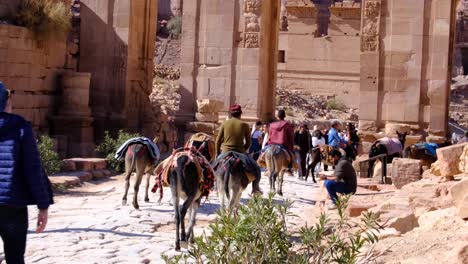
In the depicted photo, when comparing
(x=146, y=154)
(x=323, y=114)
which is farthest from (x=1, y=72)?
(x=323, y=114)

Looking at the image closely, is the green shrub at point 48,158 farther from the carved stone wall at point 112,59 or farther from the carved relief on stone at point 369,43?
the carved relief on stone at point 369,43

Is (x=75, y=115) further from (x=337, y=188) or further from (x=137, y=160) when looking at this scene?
(x=337, y=188)

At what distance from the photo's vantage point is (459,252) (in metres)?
5.52

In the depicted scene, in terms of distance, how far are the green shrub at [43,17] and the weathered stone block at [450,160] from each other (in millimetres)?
9639

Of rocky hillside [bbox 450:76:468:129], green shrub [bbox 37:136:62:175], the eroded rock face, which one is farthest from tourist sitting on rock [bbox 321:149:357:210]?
rocky hillside [bbox 450:76:468:129]

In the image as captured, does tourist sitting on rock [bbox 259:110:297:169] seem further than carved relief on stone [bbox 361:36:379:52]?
No

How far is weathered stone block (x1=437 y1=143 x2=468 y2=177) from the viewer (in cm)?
1078

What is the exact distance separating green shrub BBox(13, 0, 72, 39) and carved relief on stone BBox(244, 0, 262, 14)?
4.43 metres

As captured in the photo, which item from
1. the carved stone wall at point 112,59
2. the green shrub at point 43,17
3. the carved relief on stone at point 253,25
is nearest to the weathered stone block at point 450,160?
the carved relief on stone at point 253,25

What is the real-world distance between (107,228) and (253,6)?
10586 millimetres

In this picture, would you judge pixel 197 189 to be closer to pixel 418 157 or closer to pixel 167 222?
pixel 167 222

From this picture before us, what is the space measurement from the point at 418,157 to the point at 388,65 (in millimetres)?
3680

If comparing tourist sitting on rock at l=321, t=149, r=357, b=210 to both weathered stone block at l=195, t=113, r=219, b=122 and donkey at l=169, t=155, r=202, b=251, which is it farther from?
weathered stone block at l=195, t=113, r=219, b=122

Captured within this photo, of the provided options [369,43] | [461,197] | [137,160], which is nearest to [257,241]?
[461,197]
